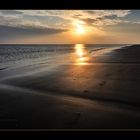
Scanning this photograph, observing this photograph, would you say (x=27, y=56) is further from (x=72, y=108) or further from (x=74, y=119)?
(x=74, y=119)

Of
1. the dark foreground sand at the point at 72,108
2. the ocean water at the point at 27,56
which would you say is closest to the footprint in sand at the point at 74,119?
the dark foreground sand at the point at 72,108

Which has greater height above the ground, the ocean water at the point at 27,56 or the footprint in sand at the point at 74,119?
the footprint in sand at the point at 74,119

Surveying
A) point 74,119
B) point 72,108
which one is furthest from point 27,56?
point 74,119

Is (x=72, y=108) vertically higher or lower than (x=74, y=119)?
lower

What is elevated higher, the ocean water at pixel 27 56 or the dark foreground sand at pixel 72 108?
the dark foreground sand at pixel 72 108

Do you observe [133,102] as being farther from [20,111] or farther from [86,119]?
[20,111]

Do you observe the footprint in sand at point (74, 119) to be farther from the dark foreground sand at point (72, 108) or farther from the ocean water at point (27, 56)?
the ocean water at point (27, 56)

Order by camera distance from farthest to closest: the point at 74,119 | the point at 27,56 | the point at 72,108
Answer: the point at 27,56 → the point at 72,108 → the point at 74,119

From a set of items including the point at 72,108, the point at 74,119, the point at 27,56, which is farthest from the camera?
the point at 27,56

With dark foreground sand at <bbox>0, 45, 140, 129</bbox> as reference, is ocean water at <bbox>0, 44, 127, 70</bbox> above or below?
below

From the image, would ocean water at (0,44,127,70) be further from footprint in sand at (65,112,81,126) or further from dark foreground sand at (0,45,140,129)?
footprint in sand at (65,112,81,126)

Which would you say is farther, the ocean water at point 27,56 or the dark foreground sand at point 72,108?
the ocean water at point 27,56

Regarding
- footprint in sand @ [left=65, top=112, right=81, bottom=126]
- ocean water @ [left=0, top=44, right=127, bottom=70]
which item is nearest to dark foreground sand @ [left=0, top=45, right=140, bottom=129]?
footprint in sand @ [left=65, top=112, right=81, bottom=126]
